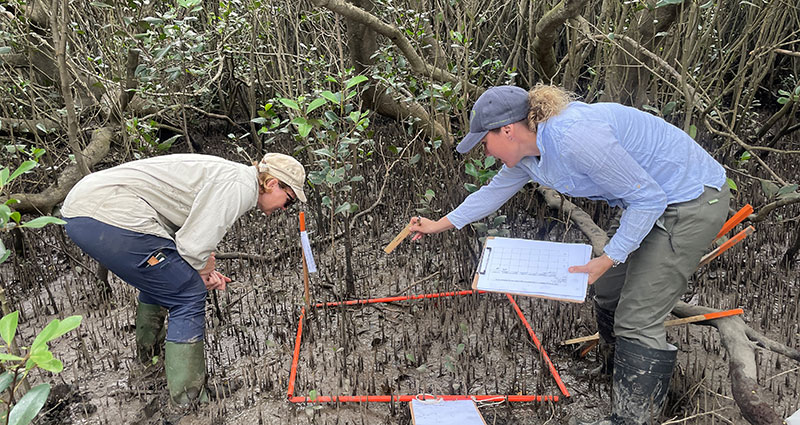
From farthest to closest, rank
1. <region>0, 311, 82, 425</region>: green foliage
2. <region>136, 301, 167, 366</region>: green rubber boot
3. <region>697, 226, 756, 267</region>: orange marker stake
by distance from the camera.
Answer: <region>136, 301, 167, 366</region>: green rubber boot, <region>697, 226, 756, 267</region>: orange marker stake, <region>0, 311, 82, 425</region>: green foliage

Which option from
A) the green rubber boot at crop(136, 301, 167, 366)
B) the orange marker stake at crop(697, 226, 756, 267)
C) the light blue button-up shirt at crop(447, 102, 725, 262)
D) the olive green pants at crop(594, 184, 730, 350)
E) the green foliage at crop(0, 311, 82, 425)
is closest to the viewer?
the green foliage at crop(0, 311, 82, 425)

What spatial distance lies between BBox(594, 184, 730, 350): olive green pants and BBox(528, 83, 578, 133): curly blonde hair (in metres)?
0.53

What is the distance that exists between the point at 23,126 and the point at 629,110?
13.1 feet

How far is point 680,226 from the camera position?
1.87m

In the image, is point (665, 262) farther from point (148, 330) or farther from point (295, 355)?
point (148, 330)

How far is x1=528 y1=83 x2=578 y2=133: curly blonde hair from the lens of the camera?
5.94ft

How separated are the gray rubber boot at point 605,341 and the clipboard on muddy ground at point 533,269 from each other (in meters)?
0.45

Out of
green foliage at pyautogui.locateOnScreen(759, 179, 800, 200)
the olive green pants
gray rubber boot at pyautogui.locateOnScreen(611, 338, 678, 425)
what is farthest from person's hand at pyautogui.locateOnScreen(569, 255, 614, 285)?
green foliage at pyautogui.locateOnScreen(759, 179, 800, 200)

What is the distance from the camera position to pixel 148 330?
260cm

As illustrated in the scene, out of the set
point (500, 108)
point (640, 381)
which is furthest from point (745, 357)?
point (500, 108)

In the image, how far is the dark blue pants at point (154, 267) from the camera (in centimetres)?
215

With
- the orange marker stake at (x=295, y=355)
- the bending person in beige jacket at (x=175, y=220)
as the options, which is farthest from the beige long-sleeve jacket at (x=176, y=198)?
the orange marker stake at (x=295, y=355)

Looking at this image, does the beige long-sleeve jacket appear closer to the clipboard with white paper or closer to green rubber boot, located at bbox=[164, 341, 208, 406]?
green rubber boot, located at bbox=[164, 341, 208, 406]

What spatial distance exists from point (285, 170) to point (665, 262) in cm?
152
